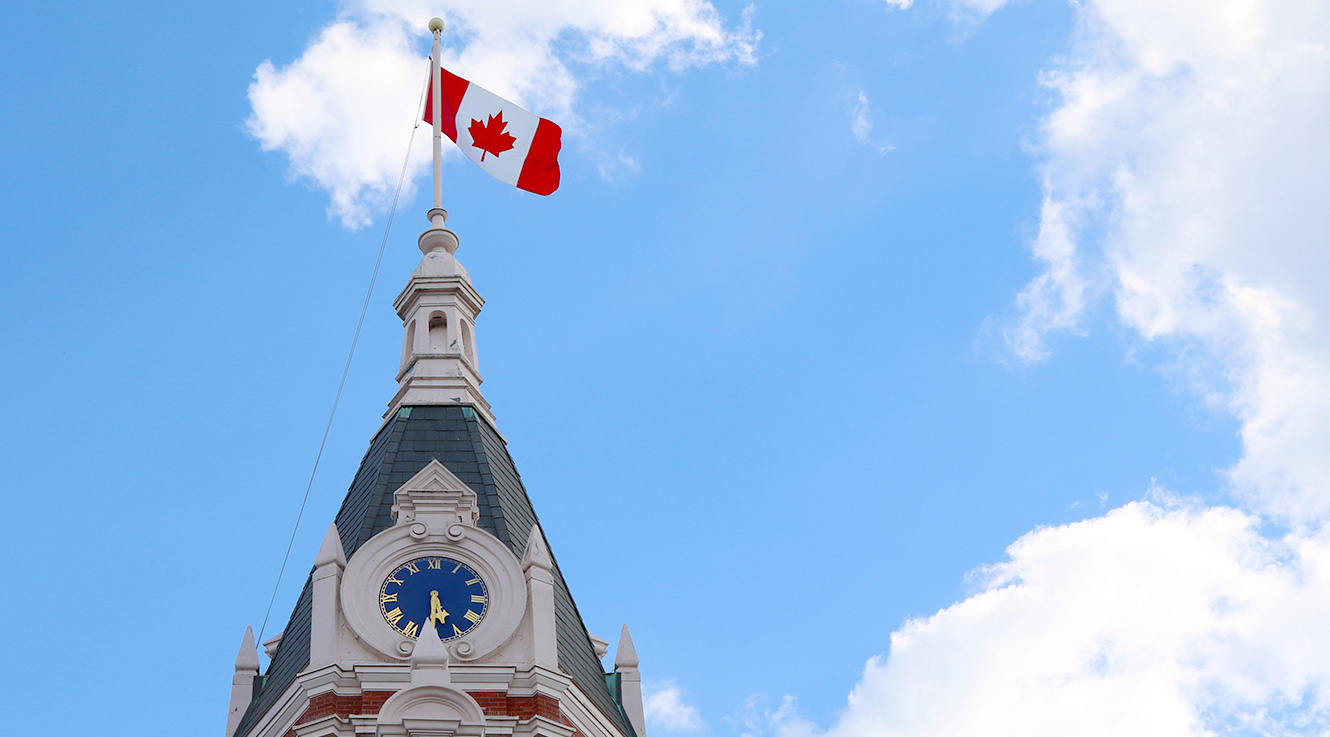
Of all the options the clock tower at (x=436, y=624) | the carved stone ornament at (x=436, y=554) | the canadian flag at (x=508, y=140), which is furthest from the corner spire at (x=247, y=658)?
the canadian flag at (x=508, y=140)

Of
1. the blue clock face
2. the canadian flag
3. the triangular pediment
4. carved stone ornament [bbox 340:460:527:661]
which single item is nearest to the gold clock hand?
the blue clock face

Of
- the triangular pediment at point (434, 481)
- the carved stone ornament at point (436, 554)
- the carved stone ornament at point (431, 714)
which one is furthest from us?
the triangular pediment at point (434, 481)

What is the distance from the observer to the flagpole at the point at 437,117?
51.5 meters

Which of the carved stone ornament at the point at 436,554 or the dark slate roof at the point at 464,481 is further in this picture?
the dark slate roof at the point at 464,481

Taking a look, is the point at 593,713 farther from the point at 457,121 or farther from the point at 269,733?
the point at 457,121

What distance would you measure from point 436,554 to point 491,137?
48.4ft

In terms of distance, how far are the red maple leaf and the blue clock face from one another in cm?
1455

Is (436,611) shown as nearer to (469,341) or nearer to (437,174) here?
(469,341)

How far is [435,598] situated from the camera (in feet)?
128

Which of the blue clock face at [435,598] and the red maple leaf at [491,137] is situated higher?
the red maple leaf at [491,137]

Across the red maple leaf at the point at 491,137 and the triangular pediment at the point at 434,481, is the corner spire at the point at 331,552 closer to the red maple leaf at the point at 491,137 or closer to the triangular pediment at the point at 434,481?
the triangular pediment at the point at 434,481

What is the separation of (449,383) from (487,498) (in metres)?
5.27

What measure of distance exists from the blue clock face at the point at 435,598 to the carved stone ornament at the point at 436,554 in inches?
6.0

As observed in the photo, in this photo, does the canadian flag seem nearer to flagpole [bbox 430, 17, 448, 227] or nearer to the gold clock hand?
flagpole [bbox 430, 17, 448, 227]
